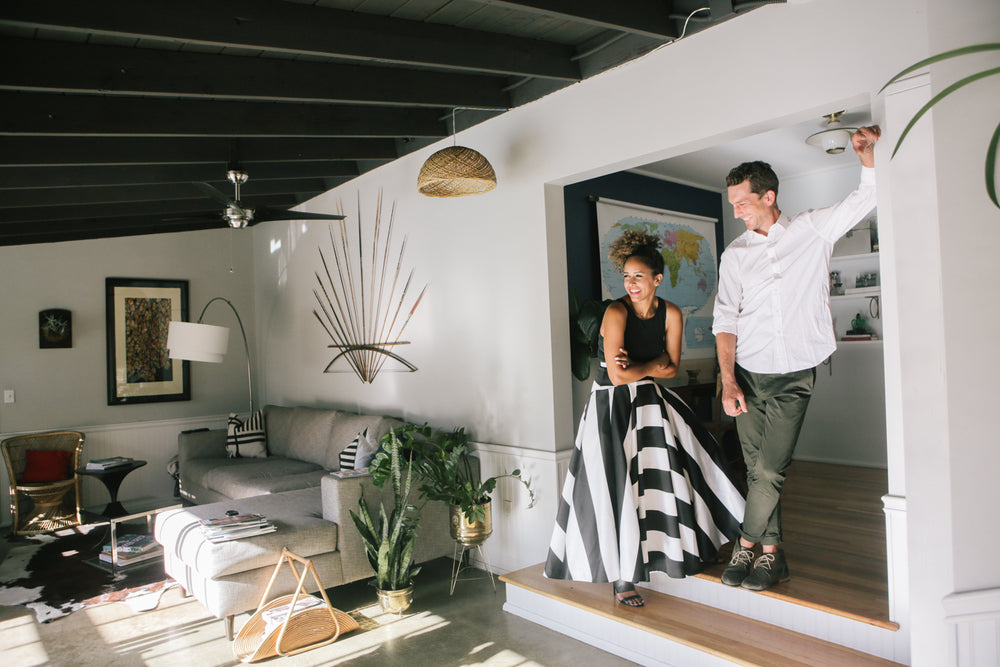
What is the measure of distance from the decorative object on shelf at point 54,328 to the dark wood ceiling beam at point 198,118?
3.43m

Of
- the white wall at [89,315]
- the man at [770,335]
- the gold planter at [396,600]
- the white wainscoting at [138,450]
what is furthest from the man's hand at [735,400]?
the white wall at [89,315]

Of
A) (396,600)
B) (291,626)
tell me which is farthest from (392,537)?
(291,626)

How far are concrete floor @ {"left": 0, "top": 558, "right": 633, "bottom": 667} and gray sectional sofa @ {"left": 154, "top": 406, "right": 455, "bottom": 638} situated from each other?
0.21 metres

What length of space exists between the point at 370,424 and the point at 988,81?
12.9 feet

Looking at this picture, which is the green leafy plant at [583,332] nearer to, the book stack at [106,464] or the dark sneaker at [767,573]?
the dark sneaker at [767,573]

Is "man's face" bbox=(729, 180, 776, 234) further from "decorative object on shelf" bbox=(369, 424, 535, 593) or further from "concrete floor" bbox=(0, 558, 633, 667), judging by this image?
"concrete floor" bbox=(0, 558, 633, 667)

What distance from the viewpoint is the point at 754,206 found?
2.73 metres

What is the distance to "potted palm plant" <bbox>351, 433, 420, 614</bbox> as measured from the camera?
3.51 m

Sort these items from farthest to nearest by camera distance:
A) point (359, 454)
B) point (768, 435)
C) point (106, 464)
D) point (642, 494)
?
point (106, 464) < point (359, 454) < point (642, 494) < point (768, 435)

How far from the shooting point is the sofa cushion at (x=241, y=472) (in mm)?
4848

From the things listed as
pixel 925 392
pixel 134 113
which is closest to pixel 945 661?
pixel 925 392

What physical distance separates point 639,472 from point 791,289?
1.03 metres

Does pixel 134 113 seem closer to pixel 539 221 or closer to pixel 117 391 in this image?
pixel 539 221

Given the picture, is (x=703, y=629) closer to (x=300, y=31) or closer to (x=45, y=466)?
(x=300, y=31)
